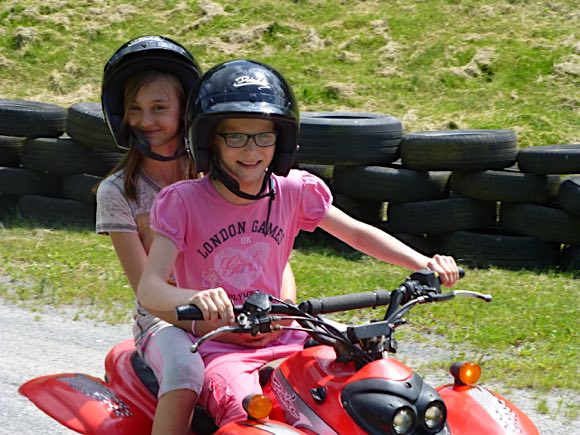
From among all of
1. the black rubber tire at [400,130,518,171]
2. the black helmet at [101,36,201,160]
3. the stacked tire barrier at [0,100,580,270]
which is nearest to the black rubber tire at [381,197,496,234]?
the stacked tire barrier at [0,100,580,270]

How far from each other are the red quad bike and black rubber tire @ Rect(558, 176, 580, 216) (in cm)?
509

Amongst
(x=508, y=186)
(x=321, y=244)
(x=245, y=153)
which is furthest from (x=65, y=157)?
(x=245, y=153)

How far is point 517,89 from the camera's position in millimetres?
12102

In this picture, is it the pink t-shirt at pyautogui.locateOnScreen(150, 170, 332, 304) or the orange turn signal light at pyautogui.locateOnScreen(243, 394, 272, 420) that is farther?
the pink t-shirt at pyautogui.locateOnScreen(150, 170, 332, 304)

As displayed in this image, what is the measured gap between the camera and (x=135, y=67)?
4.18m

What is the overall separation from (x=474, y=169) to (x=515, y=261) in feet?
2.74

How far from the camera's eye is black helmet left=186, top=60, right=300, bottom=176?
10.8 ft

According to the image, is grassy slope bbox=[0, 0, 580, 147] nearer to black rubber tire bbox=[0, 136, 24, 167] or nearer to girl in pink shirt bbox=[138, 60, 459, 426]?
black rubber tire bbox=[0, 136, 24, 167]

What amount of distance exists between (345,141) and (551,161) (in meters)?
1.68

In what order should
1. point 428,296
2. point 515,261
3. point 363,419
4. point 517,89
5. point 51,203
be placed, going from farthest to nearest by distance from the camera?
point 517,89
point 51,203
point 515,261
point 428,296
point 363,419

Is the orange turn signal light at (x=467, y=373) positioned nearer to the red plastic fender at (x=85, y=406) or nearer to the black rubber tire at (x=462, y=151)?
the red plastic fender at (x=85, y=406)

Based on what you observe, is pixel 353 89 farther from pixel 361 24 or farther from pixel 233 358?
pixel 233 358

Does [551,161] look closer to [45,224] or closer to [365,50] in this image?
[45,224]

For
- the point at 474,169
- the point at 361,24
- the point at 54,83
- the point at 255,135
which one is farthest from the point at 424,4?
the point at 255,135
